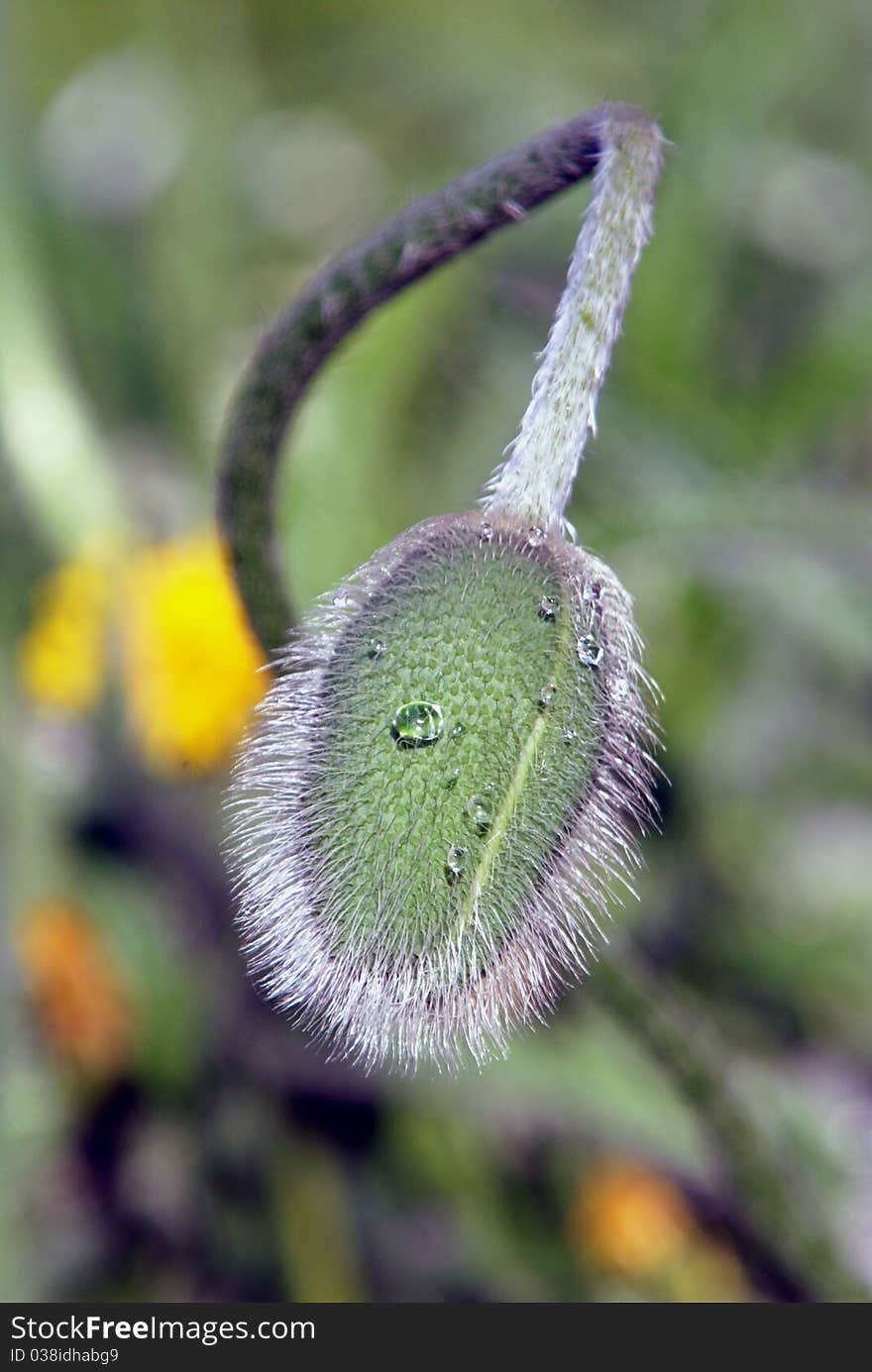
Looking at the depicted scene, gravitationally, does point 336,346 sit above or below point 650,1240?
above

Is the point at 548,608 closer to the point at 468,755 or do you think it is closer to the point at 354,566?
the point at 468,755

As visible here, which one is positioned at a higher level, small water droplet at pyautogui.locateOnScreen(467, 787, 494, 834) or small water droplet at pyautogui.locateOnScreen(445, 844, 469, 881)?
small water droplet at pyautogui.locateOnScreen(467, 787, 494, 834)

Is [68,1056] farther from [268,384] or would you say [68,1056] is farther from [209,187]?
[209,187]

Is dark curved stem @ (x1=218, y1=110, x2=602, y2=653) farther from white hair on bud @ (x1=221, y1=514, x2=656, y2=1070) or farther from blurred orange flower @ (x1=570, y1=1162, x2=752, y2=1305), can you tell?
blurred orange flower @ (x1=570, y1=1162, x2=752, y2=1305)

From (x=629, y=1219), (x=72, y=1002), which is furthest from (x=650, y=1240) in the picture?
(x=72, y=1002)

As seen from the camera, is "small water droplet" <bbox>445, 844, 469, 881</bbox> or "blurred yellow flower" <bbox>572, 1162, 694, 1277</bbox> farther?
"blurred yellow flower" <bbox>572, 1162, 694, 1277</bbox>

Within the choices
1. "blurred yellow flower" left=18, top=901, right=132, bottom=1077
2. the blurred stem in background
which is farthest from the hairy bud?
"blurred yellow flower" left=18, top=901, right=132, bottom=1077
